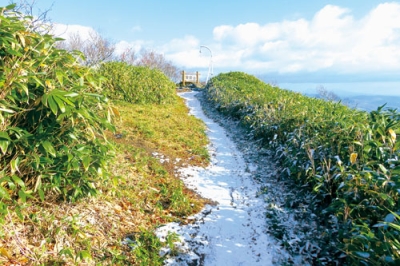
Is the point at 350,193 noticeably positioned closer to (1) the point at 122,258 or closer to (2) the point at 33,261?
(1) the point at 122,258

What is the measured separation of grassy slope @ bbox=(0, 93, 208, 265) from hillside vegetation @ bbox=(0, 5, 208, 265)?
1 centimetres

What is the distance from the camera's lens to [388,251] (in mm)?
2061

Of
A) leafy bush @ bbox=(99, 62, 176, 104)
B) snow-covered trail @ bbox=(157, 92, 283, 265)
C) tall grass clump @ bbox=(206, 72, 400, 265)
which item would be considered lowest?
snow-covered trail @ bbox=(157, 92, 283, 265)

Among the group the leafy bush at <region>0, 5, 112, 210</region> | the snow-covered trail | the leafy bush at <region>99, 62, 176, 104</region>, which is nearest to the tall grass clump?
the snow-covered trail

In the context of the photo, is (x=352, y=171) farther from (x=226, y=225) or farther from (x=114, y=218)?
(x=114, y=218)

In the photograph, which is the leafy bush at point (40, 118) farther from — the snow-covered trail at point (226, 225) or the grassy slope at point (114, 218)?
the snow-covered trail at point (226, 225)

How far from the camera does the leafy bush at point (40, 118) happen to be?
238 centimetres

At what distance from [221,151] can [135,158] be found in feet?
8.82

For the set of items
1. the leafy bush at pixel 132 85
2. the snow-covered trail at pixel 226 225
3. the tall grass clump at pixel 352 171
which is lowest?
the snow-covered trail at pixel 226 225

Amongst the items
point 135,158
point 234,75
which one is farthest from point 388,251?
point 234,75

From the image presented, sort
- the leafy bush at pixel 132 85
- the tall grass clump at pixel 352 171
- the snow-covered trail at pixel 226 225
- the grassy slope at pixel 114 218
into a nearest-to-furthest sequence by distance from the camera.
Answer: the tall grass clump at pixel 352 171, the grassy slope at pixel 114 218, the snow-covered trail at pixel 226 225, the leafy bush at pixel 132 85

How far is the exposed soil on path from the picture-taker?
10.7 feet

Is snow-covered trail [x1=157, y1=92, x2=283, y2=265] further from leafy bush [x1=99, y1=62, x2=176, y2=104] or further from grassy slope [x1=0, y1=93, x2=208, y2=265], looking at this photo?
leafy bush [x1=99, y1=62, x2=176, y2=104]

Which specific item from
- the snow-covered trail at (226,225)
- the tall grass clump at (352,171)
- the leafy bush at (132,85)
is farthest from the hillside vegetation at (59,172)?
the leafy bush at (132,85)
